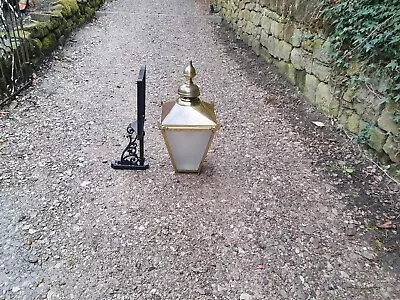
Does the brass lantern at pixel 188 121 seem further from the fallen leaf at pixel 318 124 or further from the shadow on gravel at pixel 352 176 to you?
the fallen leaf at pixel 318 124

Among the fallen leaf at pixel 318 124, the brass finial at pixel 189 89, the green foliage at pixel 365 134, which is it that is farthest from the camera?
the fallen leaf at pixel 318 124

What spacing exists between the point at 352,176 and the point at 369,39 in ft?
3.19

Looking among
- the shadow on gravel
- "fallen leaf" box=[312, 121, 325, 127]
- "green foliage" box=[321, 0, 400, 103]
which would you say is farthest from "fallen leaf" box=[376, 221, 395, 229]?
"fallen leaf" box=[312, 121, 325, 127]

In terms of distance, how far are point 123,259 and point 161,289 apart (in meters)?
0.26

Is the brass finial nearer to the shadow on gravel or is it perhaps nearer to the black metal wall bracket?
the black metal wall bracket

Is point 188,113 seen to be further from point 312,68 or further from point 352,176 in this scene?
point 312,68

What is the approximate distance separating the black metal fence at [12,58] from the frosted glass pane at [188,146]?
176 centimetres

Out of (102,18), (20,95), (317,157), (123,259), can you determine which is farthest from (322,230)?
(102,18)

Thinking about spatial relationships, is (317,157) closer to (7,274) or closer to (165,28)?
(7,274)

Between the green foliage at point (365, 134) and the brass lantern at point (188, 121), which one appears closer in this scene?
the brass lantern at point (188, 121)

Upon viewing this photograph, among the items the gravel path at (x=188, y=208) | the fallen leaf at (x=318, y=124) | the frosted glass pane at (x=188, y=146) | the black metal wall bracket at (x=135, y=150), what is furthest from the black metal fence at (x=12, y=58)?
the fallen leaf at (x=318, y=124)

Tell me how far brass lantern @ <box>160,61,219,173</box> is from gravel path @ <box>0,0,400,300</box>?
0.29 meters

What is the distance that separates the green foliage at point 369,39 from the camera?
2459 mm

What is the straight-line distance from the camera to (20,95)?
3.45m
